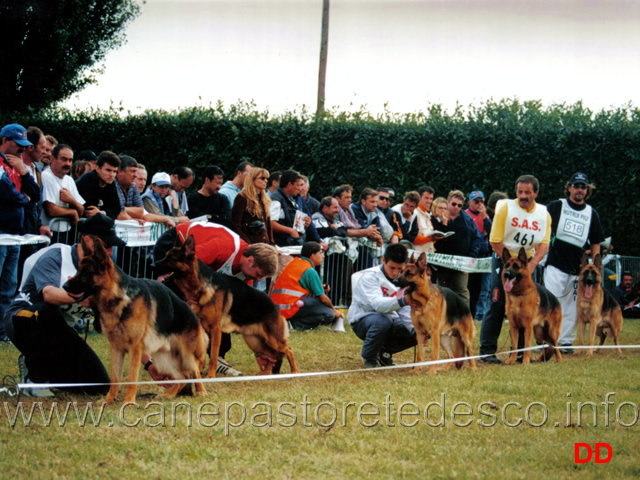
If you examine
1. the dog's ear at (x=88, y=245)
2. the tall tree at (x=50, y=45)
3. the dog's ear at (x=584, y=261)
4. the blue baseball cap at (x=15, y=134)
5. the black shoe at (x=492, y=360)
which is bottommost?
the black shoe at (x=492, y=360)

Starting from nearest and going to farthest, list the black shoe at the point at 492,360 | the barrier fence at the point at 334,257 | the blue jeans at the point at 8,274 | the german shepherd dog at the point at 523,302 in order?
the blue jeans at the point at 8,274
the german shepherd dog at the point at 523,302
the black shoe at the point at 492,360
the barrier fence at the point at 334,257

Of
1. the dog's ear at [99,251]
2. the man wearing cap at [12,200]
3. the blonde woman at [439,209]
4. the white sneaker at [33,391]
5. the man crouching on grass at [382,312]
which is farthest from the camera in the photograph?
the blonde woman at [439,209]

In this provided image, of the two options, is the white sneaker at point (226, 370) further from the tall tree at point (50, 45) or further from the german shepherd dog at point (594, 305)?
the tall tree at point (50, 45)

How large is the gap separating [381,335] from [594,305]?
3.51 m

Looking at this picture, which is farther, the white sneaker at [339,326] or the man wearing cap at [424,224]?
the man wearing cap at [424,224]

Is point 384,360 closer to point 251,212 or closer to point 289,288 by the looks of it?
point 289,288

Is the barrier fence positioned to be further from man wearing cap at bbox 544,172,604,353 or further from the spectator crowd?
man wearing cap at bbox 544,172,604,353

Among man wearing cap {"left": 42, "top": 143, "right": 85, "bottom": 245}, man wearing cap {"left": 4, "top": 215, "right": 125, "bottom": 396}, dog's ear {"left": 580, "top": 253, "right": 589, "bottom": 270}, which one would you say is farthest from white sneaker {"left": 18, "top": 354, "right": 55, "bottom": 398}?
dog's ear {"left": 580, "top": 253, "right": 589, "bottom": 270}

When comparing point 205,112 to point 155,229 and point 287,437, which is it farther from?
point 287,437

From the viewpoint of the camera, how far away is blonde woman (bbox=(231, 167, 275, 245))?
8836 mm

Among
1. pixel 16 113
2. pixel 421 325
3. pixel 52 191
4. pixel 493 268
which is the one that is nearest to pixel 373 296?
pixel 421 325

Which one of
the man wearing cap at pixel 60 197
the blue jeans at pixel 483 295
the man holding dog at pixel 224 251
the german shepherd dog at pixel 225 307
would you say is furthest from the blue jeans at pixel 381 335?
the blue jeans at pixel 483 295

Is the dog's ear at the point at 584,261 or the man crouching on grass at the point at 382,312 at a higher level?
the dog's ear at the point at 584,261

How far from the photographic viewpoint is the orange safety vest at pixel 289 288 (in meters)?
9.41
